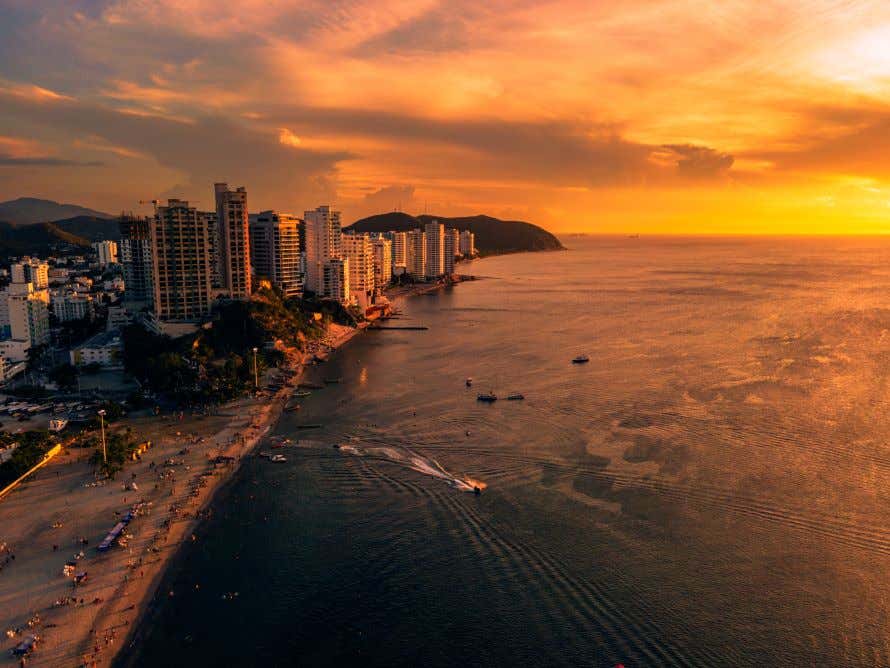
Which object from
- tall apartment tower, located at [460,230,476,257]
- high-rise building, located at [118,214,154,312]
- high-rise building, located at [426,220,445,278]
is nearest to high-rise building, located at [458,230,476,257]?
tall apartment tower, located at [460,230,476,257]

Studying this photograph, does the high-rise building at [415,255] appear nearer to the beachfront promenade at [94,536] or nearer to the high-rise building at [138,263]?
the high-rise building at [138,263]

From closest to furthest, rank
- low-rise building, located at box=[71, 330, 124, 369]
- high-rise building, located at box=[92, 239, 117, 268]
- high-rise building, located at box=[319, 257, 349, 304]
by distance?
low-rise building, located at box=[71, 330, 124, 369] < high-rise building, located at box=[319, 257, 349, 304] < high-rise building, located at box=[92, 239, 117, 268]

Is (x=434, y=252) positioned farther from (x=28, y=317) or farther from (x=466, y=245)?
(x=28, y=317)

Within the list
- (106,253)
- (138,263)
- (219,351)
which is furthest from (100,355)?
(106,253)

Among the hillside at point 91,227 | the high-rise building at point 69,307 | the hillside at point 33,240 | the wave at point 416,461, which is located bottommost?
the wave at point 416,461

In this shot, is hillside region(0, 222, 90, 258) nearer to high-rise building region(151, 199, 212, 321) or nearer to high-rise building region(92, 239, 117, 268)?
high-rise building region(92, 239, 117, 268)

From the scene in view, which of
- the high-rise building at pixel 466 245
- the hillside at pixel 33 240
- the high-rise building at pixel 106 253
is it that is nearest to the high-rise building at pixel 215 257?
the high-rise building at pixel 106 253
